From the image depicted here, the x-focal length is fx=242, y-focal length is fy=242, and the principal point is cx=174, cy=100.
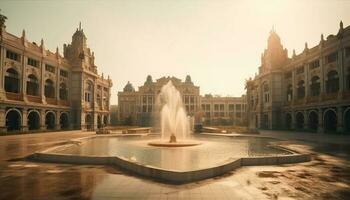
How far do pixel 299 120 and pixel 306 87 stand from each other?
857 centimetres

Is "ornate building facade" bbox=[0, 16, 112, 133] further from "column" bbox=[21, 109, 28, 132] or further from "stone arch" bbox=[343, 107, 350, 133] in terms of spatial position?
"stone arch" bbox=[343, 107, 350, 133]

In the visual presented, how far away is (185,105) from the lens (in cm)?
9706

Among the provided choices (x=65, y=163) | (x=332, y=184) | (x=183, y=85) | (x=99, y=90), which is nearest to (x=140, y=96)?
(x=183, y=85)

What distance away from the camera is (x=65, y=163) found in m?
13.5

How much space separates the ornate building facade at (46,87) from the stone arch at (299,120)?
46027mm

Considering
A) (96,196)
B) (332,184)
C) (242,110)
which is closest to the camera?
(96,196)

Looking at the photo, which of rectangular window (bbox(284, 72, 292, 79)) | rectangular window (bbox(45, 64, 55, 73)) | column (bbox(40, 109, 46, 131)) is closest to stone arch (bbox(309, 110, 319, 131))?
rectangular window (bbox(284, 72, 292, 79))

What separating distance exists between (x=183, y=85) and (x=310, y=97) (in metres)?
57.5

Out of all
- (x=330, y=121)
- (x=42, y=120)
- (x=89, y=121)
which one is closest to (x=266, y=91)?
(x=330, y=121)

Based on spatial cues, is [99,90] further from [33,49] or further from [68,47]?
[33,49]

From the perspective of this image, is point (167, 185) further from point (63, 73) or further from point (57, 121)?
point (63, 73)

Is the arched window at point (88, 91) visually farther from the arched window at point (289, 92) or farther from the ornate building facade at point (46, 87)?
the arched window at point (289, 92)

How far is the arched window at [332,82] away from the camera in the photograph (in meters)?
41.4

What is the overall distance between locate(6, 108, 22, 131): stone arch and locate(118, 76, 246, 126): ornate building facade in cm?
5140
